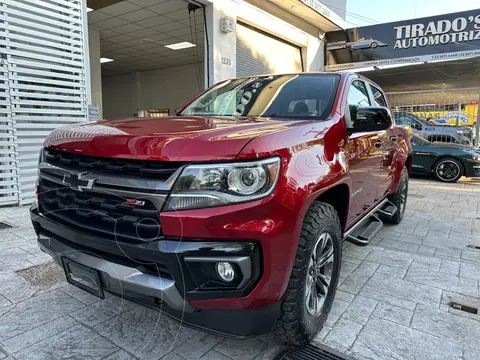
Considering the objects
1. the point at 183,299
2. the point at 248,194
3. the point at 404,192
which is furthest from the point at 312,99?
the point at 404,192

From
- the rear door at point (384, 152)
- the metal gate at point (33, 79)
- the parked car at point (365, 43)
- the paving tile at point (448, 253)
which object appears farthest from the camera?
the parked car at point (365, 43)

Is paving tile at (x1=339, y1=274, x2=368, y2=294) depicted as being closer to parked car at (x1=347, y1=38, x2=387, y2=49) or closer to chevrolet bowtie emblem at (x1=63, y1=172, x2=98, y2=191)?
chevrolet bowtie emblem at (x1=63, y1=172, x2=98, y2=191)

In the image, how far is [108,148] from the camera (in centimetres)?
176

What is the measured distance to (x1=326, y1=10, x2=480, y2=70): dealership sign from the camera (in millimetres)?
12008

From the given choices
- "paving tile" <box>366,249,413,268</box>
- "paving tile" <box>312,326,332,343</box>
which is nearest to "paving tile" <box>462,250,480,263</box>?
"paving tile" <box>366,249,413,268</box>

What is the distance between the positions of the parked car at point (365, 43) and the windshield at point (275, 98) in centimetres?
1209

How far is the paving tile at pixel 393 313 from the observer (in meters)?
2.45

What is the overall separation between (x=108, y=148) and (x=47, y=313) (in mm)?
1439

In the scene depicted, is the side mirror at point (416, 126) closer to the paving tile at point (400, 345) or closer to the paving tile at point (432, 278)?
the paving tile at point (432, 278)

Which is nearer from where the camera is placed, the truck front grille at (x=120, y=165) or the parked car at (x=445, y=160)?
the truck front grille at (x=120, y=165)

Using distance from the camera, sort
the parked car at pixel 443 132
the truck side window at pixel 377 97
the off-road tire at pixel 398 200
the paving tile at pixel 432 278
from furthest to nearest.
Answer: the parked car at pixel 443 132 → the off-road tire at pixel 398 200 → the truck side window at pixel 377 97 → the paving tile at pixel 432 278

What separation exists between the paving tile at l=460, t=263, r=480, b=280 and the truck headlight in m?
2.69

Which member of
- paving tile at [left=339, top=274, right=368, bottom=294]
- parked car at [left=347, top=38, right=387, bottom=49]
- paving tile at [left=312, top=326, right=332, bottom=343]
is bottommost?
paving tile at [left=312, top=326, right=332, bottom=343]

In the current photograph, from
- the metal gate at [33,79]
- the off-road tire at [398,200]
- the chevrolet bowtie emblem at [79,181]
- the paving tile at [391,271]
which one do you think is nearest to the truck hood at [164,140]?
the chevrolet bowtie emblem at [79,181]
